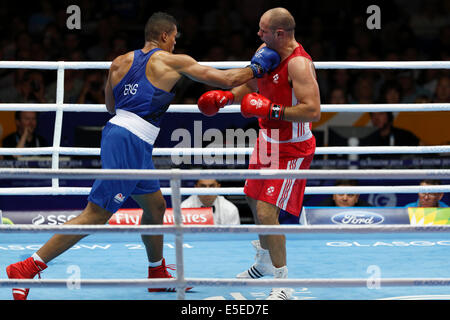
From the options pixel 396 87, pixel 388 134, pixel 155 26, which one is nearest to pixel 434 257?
pixel 388 134

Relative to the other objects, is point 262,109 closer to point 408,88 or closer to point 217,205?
point 217,205

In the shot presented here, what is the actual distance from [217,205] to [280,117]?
66.8 inches

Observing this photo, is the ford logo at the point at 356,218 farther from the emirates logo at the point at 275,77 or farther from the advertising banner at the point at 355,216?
the emirates logo at the point at 275,77

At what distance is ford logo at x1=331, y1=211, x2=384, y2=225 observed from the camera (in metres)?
4.59

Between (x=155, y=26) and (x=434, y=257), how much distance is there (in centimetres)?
215

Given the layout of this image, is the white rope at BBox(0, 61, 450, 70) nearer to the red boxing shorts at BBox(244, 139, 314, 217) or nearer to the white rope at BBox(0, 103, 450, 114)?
the white rope at BBox(0, 103, 450, 114)

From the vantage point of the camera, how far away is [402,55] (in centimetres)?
775

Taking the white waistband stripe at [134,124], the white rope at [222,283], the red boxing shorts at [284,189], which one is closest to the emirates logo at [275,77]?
the red boxing shorts at [284,189]

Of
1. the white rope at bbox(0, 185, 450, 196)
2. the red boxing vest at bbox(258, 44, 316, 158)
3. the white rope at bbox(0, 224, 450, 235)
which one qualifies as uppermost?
the red boxing vest at bbox(258, 44, 316, 158)

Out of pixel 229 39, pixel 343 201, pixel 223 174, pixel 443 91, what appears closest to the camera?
pixel 223 174

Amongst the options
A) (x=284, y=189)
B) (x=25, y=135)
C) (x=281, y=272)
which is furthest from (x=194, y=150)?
(x=25, y=135)

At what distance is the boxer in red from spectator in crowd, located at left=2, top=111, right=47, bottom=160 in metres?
2.56

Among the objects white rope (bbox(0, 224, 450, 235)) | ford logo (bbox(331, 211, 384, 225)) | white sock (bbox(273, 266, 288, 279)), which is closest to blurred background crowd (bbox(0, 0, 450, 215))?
ford logo (bbox(331, 211, 384, 225))

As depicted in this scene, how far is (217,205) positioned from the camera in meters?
4.70
